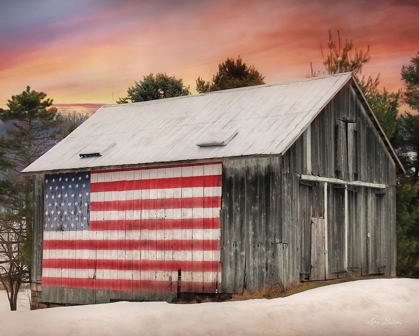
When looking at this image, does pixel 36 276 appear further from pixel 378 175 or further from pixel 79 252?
pixel 378 175

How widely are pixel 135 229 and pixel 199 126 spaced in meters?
4.37

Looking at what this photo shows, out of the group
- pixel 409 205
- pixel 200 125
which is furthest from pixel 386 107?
pixel 200 125

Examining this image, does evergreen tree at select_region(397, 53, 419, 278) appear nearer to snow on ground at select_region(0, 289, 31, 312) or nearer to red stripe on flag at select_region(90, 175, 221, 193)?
red stripe on flag at select_region(90, 175, 221, 193)

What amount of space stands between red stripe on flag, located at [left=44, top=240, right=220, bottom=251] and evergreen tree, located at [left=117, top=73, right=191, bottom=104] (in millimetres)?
25119

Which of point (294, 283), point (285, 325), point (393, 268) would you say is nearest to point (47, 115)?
point (393, 268)

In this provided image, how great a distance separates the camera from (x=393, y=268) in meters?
32.9

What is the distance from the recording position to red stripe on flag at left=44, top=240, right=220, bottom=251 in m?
26.9

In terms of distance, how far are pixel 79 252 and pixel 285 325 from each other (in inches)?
474

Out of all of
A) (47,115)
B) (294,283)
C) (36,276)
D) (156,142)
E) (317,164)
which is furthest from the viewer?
(47,115)

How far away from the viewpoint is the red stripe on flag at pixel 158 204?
26.9 meters

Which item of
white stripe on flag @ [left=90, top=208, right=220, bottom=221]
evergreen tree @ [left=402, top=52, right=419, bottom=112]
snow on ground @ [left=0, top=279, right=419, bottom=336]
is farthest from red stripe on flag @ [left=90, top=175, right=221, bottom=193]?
evergreen tree @ [left=402, top=52, right=419, bottom=112]

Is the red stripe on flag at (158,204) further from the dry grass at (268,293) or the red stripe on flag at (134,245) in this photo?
the dry grass at (268,293)

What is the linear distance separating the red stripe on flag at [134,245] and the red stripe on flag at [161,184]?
1828 mm

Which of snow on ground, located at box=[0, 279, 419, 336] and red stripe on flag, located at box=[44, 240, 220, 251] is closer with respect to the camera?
snow on ground, located at box=[0, 279, 419, 336]
